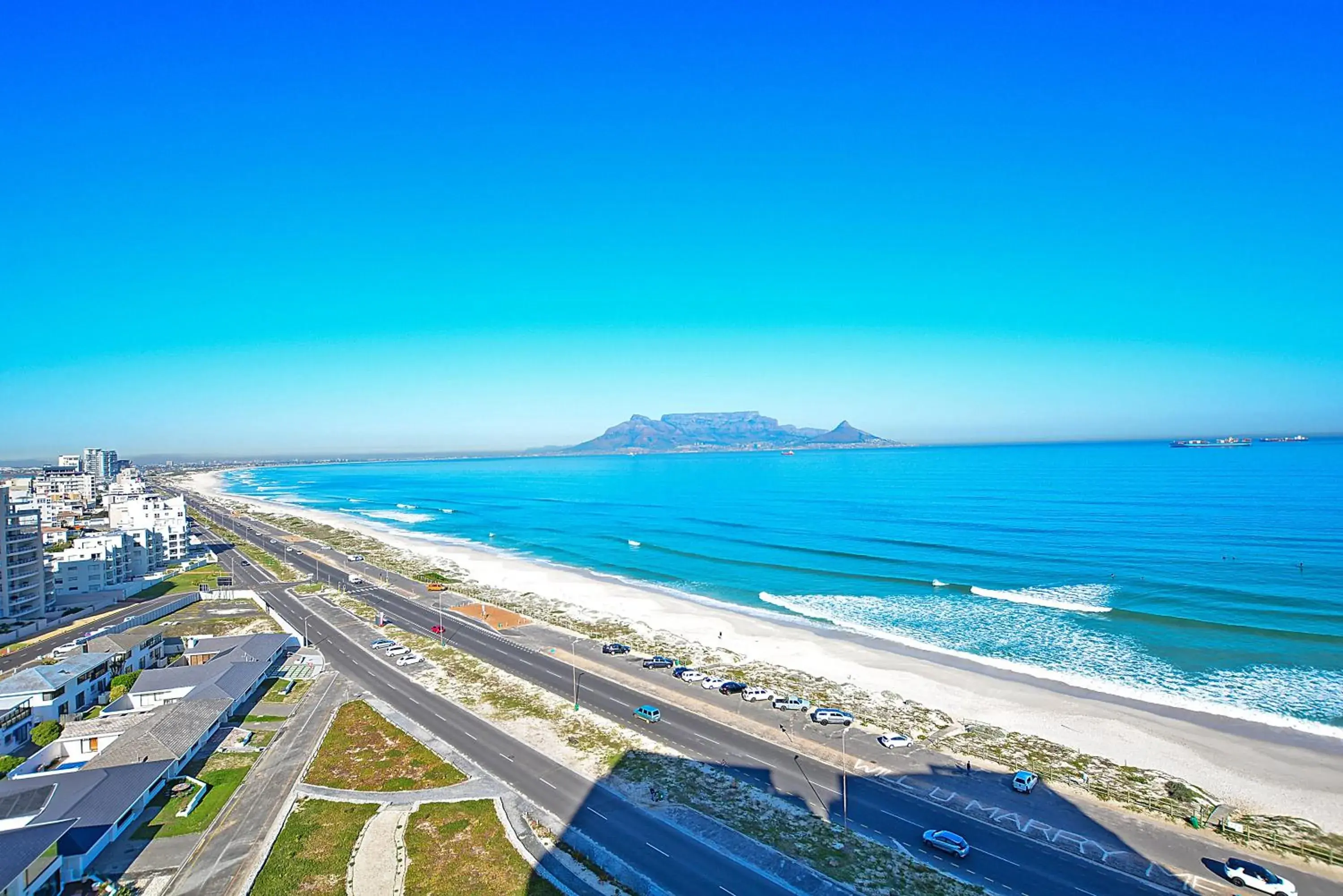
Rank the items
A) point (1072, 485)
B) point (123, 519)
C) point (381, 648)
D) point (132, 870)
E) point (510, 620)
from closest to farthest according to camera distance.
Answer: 1. point (132, 870)
2. point (381, 648)
3. point (510, 620)
4. point (123, 519)
5. point (1072, 485)

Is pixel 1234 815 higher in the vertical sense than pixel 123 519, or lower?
lower

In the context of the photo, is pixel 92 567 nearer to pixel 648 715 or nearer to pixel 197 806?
pixel 197 806

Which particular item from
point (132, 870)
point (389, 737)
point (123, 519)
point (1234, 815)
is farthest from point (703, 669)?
point (123, 519)

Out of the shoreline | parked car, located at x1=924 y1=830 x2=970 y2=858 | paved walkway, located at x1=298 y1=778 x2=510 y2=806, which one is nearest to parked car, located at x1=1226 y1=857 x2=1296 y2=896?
the shoreline

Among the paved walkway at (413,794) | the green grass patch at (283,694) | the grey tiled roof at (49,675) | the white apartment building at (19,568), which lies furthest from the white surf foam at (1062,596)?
the white apartment building at (19,568)

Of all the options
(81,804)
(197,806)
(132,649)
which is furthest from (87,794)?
(132,649)

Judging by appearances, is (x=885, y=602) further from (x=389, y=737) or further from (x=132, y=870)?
(x=132, y=870)

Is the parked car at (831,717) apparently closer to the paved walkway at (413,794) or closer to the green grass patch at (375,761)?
the paved walkway at (413,794)

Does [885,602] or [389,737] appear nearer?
[389,737]
